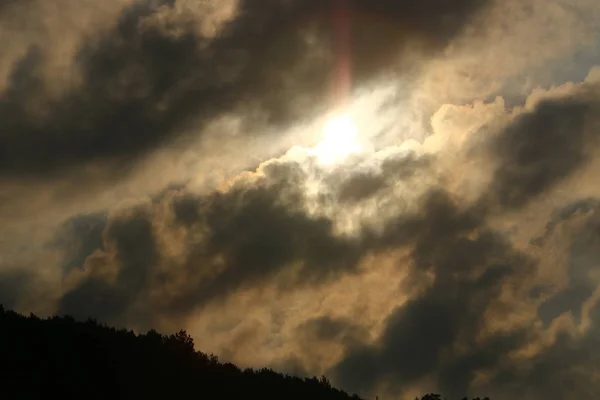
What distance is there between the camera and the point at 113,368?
79438 mm

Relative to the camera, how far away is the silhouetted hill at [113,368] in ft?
233

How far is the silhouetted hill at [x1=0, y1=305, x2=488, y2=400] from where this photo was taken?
71.1 m

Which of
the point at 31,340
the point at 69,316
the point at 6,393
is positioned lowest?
the point at 6,393

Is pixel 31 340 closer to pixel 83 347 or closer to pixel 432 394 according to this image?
pixel 83 347

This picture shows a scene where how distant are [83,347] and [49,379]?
9744 mm

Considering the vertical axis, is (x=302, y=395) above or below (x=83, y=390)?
above

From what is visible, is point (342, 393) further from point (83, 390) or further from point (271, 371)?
point (83, 390)

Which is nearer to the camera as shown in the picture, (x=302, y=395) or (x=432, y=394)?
(x=302, y=395)

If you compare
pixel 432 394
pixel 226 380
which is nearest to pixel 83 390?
pixel 226 380

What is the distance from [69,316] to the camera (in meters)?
86.9

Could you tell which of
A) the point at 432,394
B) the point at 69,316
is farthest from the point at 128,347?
the point at 432,394

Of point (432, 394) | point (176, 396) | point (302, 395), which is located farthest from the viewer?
point (432, 394)

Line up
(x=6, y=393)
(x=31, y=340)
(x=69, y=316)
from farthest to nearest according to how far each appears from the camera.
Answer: (x=69, y=316), (x=31, y=340), (x=6, y=393)

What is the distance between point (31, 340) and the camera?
7581cm
